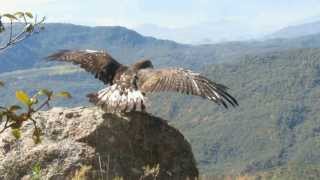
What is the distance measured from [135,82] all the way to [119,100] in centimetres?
97

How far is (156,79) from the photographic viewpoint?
33.8 feet

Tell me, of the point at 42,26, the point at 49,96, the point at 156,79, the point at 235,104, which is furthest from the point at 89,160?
the point at 49,96

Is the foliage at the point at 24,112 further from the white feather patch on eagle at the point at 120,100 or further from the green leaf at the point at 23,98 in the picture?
the white feather patch on eagle at the point at 120,100

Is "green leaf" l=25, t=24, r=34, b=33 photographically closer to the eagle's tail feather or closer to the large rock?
the large rock

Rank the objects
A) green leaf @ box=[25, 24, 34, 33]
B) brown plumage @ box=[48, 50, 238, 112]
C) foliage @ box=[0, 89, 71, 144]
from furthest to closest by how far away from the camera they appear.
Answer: brown plumage @ box=[48, 50, 238, 112], green leaf @ box=[25, 24, 34, 33], foliage @ box=[0, 89, 71, 144]

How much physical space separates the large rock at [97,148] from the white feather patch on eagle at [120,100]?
0.32 m

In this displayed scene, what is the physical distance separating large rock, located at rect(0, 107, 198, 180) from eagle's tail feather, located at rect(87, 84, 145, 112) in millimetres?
316

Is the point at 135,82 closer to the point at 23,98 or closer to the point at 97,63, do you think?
the point at 97,63

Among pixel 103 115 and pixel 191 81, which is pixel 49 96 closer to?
pixel 191 81

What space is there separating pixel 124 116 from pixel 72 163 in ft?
5.46

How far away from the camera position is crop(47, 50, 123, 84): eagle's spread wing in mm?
12469

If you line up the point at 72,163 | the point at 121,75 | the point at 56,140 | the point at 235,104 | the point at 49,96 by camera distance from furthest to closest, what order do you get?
the point at 121,75 < the point at 56,140 < the point at 72,163 < the point at 235,104 < the point at 49,96

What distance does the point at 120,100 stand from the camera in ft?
33.2

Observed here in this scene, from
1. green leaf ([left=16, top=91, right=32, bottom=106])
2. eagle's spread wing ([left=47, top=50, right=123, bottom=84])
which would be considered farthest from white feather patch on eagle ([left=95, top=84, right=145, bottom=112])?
green leaf ([left=16, top=91, right=32, bottom=106])
